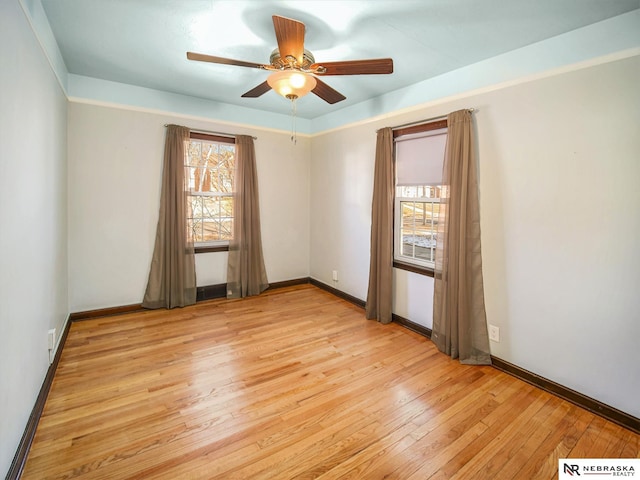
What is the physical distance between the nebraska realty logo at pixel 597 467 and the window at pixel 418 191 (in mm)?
1884

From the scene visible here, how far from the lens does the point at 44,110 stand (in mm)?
2277

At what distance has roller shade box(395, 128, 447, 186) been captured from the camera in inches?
125

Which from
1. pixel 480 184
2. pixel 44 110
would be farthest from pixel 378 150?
pixel 44 110

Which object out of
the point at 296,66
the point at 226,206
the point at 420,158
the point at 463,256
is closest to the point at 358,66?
the point at 296,66

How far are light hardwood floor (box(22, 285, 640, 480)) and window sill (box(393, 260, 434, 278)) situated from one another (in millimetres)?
712

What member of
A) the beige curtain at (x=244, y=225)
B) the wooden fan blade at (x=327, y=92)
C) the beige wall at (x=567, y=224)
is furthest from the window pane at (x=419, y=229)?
the beige curtain at (x=244, y=225)

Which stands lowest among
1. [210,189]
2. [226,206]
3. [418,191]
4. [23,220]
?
[23,220]

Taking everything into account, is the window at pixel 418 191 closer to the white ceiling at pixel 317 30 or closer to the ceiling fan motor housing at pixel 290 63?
the white ceiling at pixel 317 30

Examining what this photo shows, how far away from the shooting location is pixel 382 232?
365 cm

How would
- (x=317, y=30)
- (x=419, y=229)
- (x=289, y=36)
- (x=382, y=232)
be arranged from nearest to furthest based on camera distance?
(x=289, y=36) < (x=317, y=30) < (x=419, y=229) < (x=382, y=232)

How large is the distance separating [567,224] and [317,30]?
2297 mm

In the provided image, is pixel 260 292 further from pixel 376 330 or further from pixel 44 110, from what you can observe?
pixel 44 110

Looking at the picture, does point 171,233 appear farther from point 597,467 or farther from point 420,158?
point 597,467

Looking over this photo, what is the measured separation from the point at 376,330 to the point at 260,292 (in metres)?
1.96
